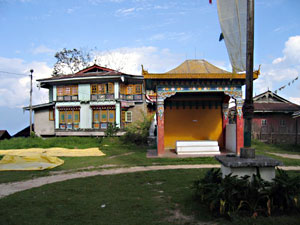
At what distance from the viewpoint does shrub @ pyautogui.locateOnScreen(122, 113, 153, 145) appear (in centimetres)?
2130

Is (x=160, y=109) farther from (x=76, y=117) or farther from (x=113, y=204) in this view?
(x=76, y=117)

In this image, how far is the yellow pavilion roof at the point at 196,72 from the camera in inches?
527

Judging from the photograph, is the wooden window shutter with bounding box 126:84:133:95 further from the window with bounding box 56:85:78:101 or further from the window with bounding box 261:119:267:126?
the window with bounding box 261:119:267:126

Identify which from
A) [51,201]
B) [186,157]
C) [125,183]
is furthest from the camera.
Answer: [186,157]

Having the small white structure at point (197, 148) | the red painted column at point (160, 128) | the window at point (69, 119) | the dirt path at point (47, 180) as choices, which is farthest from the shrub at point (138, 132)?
the dirt path at point (47, 180)

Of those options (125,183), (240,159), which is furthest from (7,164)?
(240,159)

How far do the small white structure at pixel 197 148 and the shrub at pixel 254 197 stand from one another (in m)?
8.89

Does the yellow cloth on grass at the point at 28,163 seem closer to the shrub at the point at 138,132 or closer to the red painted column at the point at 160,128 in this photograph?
the red painted column at the point at 160,128

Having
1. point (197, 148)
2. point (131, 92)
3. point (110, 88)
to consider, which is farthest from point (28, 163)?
point (131, 92)

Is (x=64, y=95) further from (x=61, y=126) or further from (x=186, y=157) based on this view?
(x=186, y=157)

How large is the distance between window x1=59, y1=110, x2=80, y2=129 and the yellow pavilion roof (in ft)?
51.1

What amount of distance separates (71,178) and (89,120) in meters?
18.3

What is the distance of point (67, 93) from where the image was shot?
27.6 meters

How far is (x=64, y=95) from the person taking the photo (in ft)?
90.7
